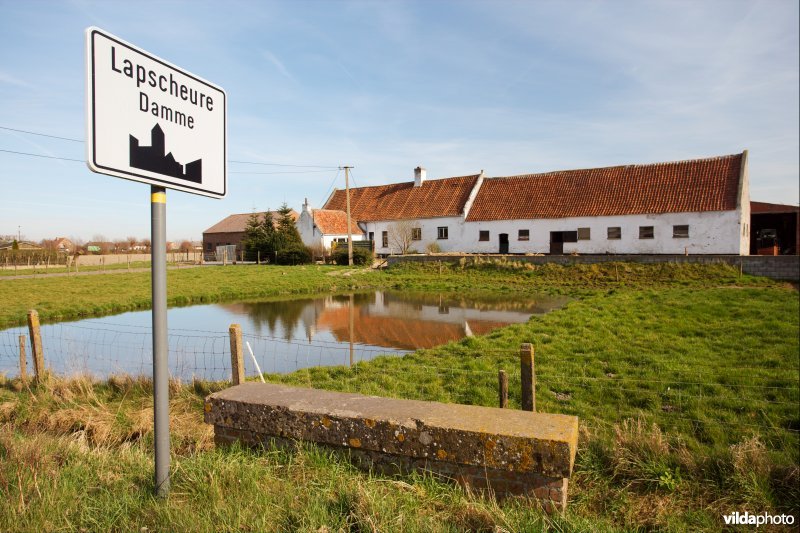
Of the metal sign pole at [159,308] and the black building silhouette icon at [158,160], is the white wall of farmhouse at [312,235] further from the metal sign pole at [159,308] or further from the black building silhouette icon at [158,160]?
the metal sign pole at [159,308]

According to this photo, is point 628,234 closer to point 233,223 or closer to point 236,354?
point 236,354

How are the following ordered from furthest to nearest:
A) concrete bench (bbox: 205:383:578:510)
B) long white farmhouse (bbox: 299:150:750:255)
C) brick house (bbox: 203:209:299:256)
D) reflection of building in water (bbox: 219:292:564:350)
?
brick house (bbox: 203:209:299:256) → long white farmhouse (bbox: 299:150:750:255) → reflection of building in water (bbox: 219:292:564:350) → concrete bench (bbox: 205:383:578:510)

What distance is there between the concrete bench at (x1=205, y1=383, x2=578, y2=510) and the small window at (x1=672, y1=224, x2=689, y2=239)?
99.2 feet

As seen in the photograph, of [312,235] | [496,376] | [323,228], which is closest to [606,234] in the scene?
[323,228]

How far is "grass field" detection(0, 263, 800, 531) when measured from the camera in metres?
2.77

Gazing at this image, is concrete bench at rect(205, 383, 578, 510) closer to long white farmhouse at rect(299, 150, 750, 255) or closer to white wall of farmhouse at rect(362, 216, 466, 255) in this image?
long white farmhouse at rect(299, 150, 750, 255)

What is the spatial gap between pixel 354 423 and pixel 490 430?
921mm

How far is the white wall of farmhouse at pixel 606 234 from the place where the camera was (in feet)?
A: 91.3

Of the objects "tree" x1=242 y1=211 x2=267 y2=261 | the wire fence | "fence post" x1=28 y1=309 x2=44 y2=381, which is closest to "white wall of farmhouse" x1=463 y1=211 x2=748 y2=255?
"tree" x1=242 y1=211 x2=267 y2=261

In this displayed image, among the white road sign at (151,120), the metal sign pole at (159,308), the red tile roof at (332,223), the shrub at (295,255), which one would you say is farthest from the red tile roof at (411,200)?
the metal sign pole at (159,308)

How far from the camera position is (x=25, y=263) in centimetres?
3428

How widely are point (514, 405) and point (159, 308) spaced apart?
16.3 ft

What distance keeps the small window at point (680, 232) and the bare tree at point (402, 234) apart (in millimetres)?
18219

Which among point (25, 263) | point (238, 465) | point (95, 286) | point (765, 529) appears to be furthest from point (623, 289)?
point (25, 263)
